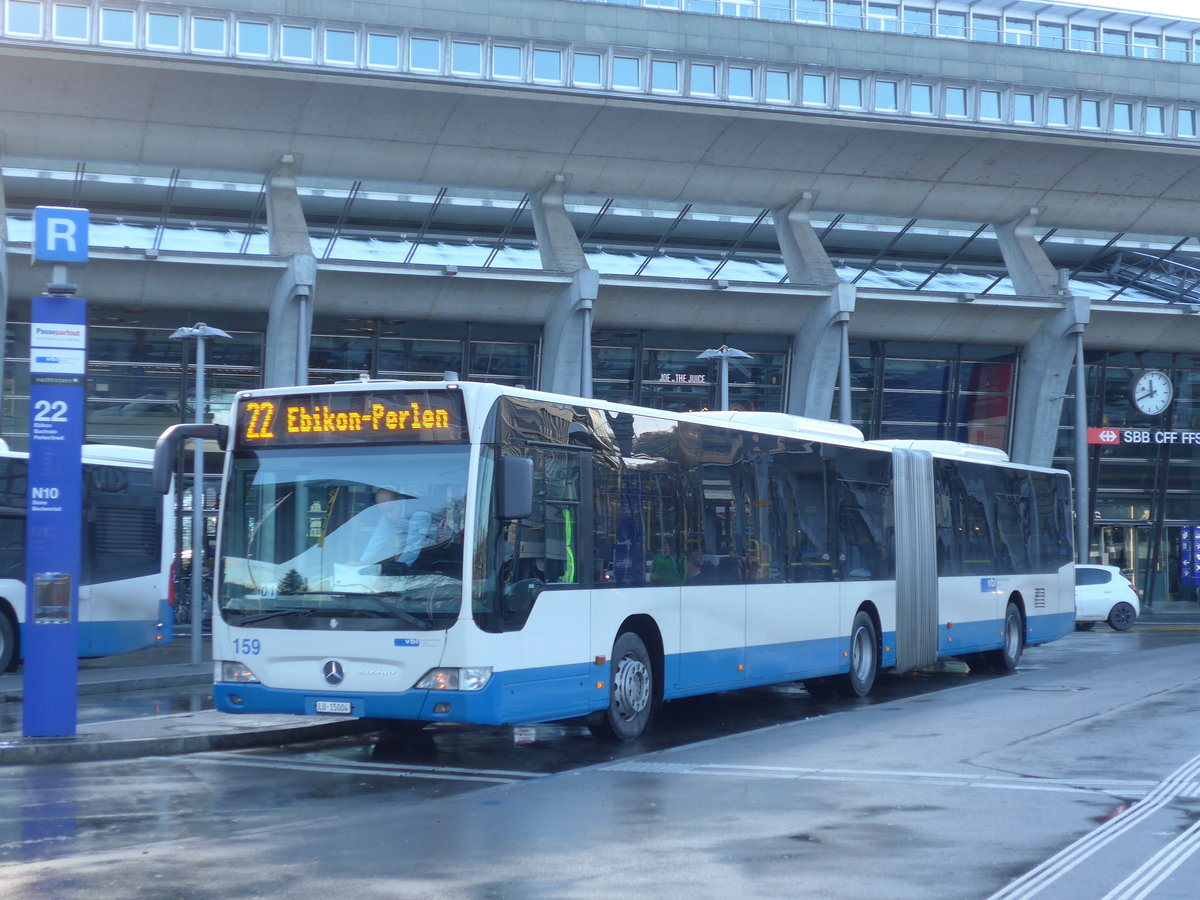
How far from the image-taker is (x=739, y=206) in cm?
3419

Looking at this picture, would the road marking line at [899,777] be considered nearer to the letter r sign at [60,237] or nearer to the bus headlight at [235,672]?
the bus headlight at [235,672]

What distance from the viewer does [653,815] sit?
8.46 meters

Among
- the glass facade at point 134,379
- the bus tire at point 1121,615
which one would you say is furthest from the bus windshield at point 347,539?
the bus tire at point 1121,615

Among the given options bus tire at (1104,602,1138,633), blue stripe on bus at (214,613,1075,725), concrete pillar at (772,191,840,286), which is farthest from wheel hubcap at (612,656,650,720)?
concrete pillar at (772,191,840,286)

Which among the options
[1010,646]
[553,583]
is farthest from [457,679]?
[1010,646]

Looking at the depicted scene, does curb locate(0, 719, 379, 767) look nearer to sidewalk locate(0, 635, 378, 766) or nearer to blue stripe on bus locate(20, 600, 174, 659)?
sidewalk locate(0, 635, 378, 766)

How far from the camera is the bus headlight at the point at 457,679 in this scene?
10141 millimetres

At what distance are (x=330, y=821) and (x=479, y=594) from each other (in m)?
2.37

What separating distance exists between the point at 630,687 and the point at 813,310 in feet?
75.8

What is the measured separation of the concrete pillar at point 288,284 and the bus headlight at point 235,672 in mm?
16992

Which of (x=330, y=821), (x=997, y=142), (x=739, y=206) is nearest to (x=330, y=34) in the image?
(x=739, y=206)

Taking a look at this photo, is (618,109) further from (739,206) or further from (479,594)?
(479,594)

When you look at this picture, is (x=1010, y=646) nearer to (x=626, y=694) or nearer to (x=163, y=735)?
(x=626, y=694)

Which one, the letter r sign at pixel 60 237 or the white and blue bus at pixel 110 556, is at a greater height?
the letter r sign at pixel 60 237
